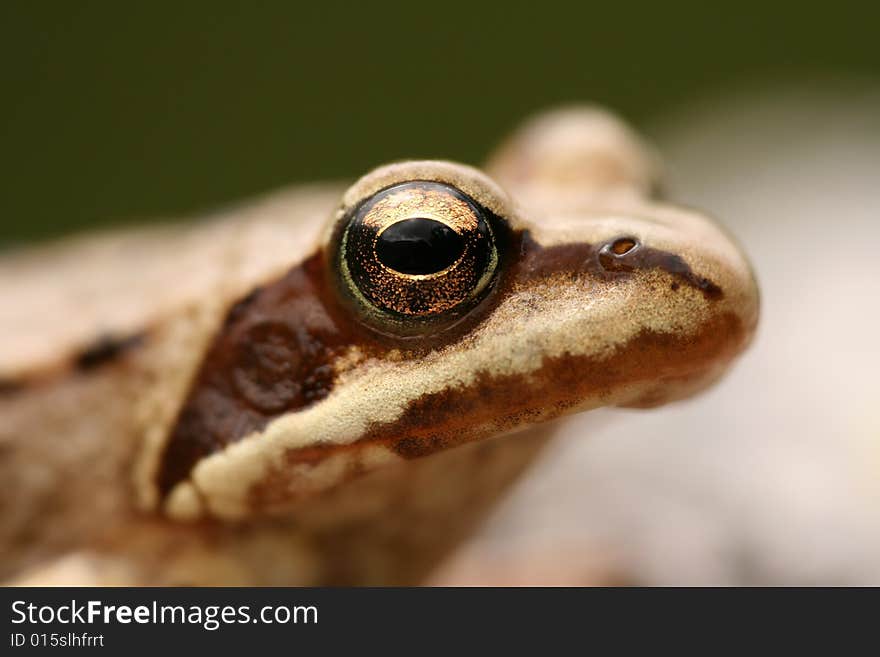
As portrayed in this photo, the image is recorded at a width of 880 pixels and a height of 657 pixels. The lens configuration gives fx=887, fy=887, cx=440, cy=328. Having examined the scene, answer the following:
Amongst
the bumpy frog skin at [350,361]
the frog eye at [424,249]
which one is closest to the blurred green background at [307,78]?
the bumpy frog skin at [350,361]

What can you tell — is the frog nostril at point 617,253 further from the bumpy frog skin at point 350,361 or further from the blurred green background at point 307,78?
the blurred green background at point 307,78

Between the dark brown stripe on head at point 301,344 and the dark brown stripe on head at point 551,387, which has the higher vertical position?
the dark brown stripe on head at point 301,344

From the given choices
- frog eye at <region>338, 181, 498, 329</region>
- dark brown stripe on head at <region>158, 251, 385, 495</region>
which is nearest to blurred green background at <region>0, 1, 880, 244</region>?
dark brown stripe on head at <region>158, 251, 385, 495</region>

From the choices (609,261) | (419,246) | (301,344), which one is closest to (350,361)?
(301,344)

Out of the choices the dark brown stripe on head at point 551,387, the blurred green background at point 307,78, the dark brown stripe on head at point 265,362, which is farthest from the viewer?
the blurred green background at point 307,78

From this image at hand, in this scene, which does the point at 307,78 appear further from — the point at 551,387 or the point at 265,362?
the point at 551,387

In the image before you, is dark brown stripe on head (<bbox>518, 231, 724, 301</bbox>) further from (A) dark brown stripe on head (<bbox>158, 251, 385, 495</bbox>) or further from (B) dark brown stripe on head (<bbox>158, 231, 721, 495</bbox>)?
(A) dark brown stripe on head (<bbox>158, 251, 385, 495</bbox>)
